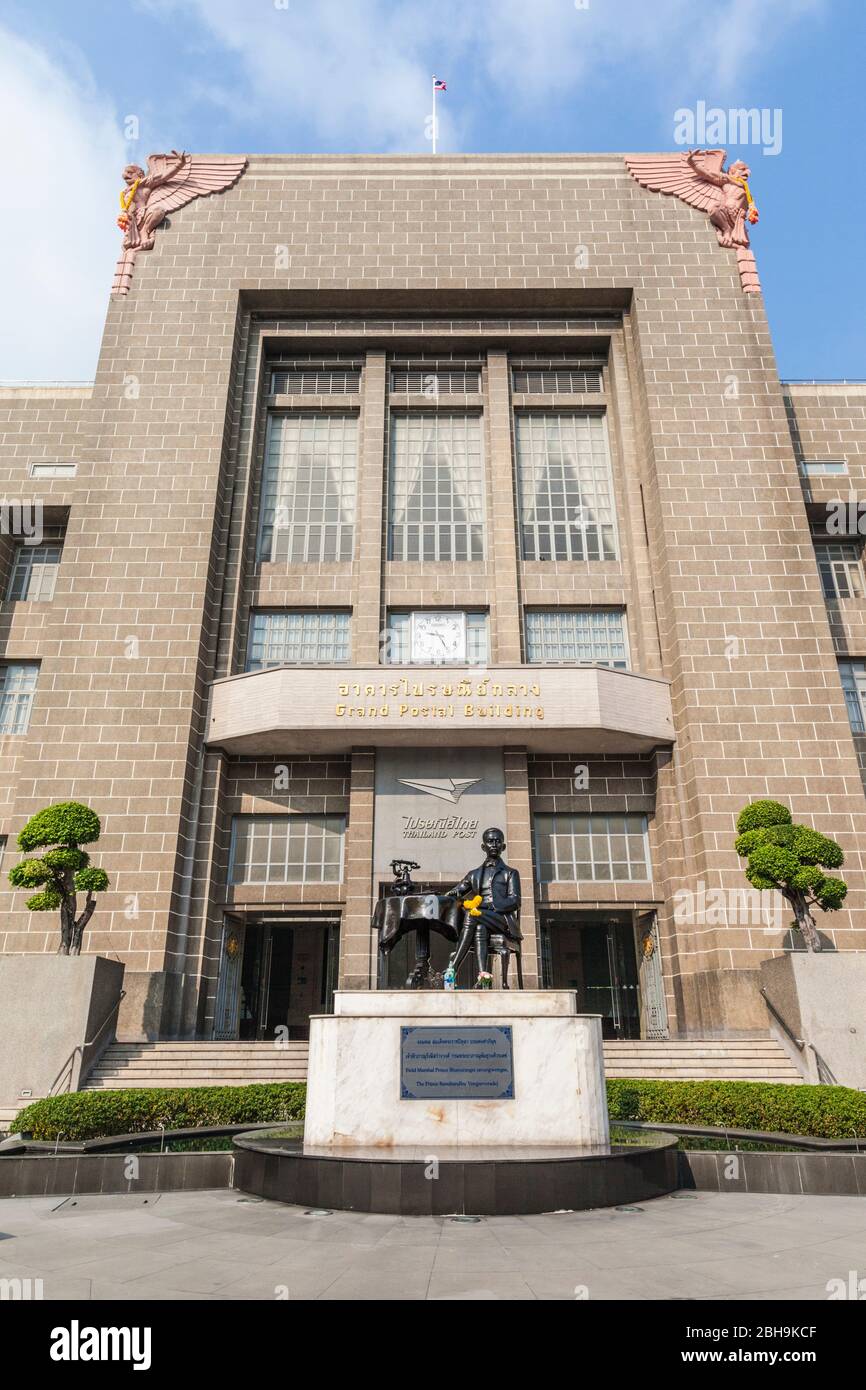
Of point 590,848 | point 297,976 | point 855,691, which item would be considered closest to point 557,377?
point 855,691

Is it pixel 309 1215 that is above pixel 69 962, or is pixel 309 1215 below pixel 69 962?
below

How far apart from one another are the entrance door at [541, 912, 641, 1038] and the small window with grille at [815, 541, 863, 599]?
13380 mm

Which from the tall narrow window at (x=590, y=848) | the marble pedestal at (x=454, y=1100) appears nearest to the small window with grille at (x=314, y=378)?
the tall narrow window at (x=590, y=848)

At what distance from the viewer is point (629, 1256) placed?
696 cm

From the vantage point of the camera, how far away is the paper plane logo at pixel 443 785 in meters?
25.0

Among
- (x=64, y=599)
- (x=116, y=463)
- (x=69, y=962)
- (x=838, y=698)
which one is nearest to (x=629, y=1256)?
(x=69, y=962)

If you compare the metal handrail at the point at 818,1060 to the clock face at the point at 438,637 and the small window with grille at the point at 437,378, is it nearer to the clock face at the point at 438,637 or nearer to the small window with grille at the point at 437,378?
the clock face at the point at 438,637

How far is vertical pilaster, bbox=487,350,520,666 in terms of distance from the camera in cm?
2653

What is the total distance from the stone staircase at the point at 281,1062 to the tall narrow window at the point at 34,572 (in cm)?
1613

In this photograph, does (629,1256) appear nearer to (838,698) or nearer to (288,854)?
(288,854)

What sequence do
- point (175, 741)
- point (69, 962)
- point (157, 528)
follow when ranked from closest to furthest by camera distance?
point (69, 962)
point (175, 741)
point (157, 528)

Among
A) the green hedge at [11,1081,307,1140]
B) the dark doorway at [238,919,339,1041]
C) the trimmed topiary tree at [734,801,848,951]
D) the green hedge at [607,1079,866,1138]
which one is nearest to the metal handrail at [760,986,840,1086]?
the trimmed topiary tree at [734,801,848,951]
